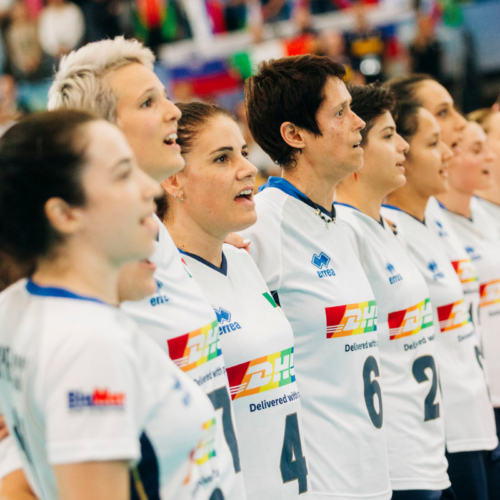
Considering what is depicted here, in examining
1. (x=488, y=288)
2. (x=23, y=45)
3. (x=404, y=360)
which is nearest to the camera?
(x=404, y=360)

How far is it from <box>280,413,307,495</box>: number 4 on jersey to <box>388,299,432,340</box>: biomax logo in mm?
683

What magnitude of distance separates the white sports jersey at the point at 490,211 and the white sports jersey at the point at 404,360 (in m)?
1.09

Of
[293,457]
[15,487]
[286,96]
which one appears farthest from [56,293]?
[286,96]

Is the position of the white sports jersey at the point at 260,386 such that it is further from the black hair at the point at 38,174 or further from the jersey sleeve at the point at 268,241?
the black hair at the point at 38,174

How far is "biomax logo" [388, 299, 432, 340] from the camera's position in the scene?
7.86ft

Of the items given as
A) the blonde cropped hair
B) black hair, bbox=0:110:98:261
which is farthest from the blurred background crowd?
black hair, bbox=0:110:98:261

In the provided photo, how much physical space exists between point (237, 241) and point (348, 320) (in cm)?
44

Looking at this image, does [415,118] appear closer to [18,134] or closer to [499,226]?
[499,226]

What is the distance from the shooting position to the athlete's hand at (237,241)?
2.08 m

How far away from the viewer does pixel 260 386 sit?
1809 mm

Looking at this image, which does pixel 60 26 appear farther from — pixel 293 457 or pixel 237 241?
pixel 293 457

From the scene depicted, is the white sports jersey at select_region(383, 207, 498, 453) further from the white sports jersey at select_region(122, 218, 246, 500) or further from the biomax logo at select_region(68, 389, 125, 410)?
the biomax logo at select_region(68, 389, 125, 410)

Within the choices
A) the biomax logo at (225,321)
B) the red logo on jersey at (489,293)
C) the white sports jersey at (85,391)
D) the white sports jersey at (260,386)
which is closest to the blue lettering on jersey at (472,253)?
the red logo on jersey at (489,293)

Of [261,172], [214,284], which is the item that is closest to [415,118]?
[214,284]
